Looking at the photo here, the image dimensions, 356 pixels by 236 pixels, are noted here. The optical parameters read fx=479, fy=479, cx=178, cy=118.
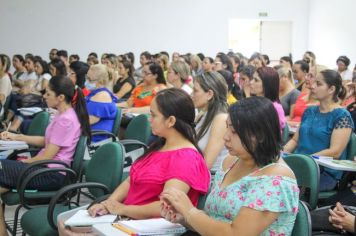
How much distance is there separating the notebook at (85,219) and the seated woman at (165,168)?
0.12 ft

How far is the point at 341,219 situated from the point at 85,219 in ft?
3.83

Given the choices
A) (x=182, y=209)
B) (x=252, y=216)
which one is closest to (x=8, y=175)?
(x=182, y=209)

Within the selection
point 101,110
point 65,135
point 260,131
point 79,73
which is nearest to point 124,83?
point 79,73

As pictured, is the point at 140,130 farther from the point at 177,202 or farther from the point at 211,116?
the point at 177,202

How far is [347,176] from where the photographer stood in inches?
130

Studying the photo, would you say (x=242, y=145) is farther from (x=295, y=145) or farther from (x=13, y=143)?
(x=13, y=143)

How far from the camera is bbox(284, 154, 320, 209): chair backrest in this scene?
2.67 m

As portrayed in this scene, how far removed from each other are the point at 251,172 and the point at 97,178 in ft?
4.73

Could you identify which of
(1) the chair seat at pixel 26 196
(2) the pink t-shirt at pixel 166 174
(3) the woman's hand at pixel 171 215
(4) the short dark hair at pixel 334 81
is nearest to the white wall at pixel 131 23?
(1) the chair seat at pixel 26 196

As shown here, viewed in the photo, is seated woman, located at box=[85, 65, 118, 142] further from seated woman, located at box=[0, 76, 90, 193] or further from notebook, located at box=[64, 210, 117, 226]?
notebook, located at box=[64, 210, 117, 226]

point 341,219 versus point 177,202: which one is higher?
point 177,202

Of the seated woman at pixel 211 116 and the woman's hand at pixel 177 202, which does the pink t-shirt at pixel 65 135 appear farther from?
the woman's hand at pixel 177 202

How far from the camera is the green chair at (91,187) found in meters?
2.63

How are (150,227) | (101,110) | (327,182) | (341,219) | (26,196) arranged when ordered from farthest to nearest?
(101,110) → (327,182) → (26,196) → (341,219) → (150,227)
